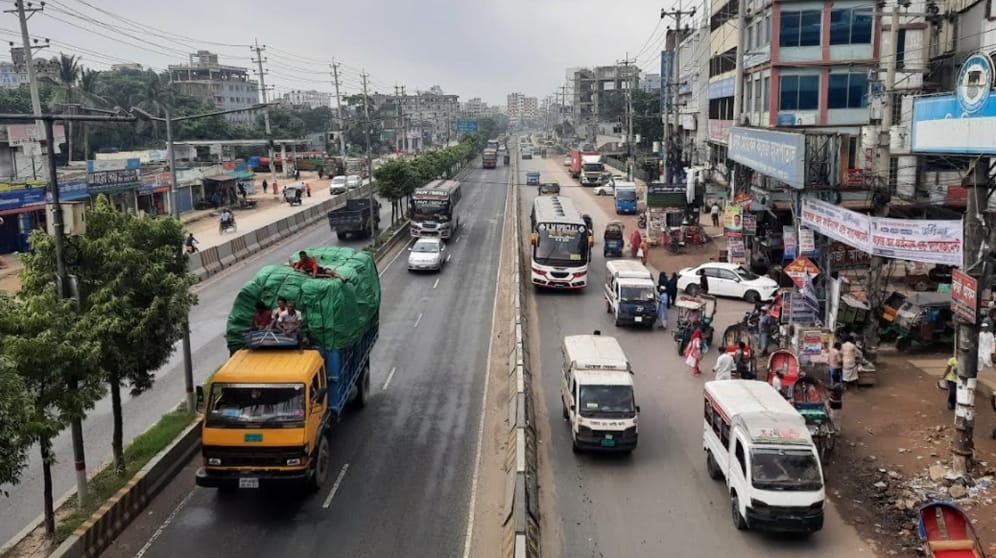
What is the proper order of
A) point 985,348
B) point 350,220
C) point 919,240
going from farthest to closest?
point 350,220 < point 985,348 < point 919,240

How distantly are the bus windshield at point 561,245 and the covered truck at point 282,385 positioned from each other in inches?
643

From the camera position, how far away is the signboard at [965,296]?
15.6m

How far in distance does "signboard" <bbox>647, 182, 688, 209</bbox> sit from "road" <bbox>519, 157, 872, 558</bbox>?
21.0 meters

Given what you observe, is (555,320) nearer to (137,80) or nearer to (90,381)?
(90,381)

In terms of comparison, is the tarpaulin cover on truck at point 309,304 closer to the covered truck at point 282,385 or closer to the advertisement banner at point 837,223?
the covered truck at point 282,385

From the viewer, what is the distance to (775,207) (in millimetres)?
31281

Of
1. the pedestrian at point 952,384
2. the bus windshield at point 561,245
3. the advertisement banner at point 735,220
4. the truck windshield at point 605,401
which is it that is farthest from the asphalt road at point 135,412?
the advertisement banner at point 735,220

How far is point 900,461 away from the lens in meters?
16.7

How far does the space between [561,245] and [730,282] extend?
7026 mm

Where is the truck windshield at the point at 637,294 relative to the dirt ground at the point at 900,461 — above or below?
above

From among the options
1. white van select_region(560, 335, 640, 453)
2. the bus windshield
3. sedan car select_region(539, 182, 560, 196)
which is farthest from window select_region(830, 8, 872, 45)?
sedan car select_region(539, 182, 560, 196)

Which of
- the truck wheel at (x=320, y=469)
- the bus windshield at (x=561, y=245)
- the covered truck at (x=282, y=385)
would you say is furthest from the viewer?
the bus windshield at (x=561, y=245)

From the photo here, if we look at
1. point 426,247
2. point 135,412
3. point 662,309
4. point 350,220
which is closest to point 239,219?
point 350,220

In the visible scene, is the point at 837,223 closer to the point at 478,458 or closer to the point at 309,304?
the point at 478,458
